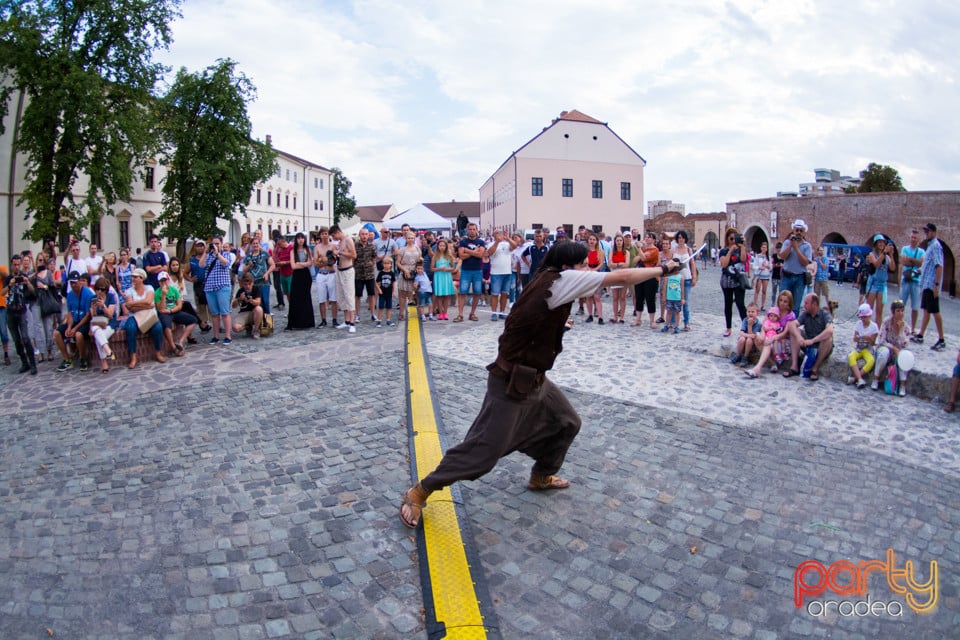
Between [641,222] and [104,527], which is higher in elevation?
[641,222]

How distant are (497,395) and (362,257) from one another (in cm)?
855

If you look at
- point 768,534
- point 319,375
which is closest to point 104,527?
point 319,375

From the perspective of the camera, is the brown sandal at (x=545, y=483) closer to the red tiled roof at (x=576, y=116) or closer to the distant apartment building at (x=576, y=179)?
the distant apartment building at (x=576, y=179)

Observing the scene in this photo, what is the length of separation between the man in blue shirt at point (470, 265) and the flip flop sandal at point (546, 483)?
7.83 m

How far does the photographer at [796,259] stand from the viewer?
10.0 meters

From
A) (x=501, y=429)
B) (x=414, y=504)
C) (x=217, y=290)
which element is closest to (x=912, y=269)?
(x=501, y=429)

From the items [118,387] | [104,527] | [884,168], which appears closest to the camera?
[104,527]

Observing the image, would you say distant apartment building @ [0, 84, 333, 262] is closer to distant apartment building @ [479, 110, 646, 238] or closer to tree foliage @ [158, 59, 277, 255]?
tree foliage @ [158, 59, 277, 255]

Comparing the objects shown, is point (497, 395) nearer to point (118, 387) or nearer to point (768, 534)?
point (768, 534)

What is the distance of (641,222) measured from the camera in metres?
59.3

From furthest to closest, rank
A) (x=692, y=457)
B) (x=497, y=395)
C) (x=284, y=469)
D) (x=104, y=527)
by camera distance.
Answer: (x=692, y=457), (x=284, y=469), (x=104, y=527), (x=497, y=395)

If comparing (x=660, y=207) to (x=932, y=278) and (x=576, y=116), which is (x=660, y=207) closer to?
(x=576, y=116)

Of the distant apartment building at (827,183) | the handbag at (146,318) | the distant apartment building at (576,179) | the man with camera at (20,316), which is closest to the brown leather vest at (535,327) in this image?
the handbag at (146,318)

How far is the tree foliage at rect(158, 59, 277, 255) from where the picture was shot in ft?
120
